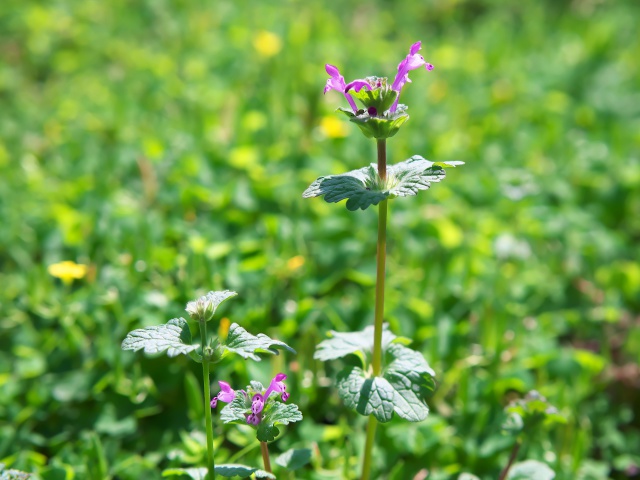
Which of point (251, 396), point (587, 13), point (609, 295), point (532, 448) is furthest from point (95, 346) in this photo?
point (587, 13)

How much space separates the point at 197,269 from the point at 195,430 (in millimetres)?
563

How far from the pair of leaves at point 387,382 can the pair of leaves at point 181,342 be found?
0.20 meters

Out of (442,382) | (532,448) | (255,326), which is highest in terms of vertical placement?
(255,326)

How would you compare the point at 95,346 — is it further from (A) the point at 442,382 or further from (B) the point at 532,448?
(B) the point at 532,448

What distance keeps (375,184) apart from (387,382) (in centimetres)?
42

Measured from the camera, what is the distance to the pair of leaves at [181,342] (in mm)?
1353

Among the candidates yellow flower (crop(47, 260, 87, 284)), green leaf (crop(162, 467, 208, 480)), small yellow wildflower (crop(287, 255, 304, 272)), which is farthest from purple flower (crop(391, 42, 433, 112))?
yellow flower (crop(47, 260, 87, 284))

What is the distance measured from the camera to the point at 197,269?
231 cm

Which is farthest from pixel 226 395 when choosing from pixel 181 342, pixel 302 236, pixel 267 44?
pixel 267 44

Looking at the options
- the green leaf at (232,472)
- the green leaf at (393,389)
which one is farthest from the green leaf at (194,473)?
the green leaf at (393,389)

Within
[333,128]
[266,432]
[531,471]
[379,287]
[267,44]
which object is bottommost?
[531,471]

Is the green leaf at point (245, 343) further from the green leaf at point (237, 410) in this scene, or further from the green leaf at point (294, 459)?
the green leaf at point (294, 459)

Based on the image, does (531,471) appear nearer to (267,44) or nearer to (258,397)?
(258,397)

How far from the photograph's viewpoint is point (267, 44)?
146 inches
